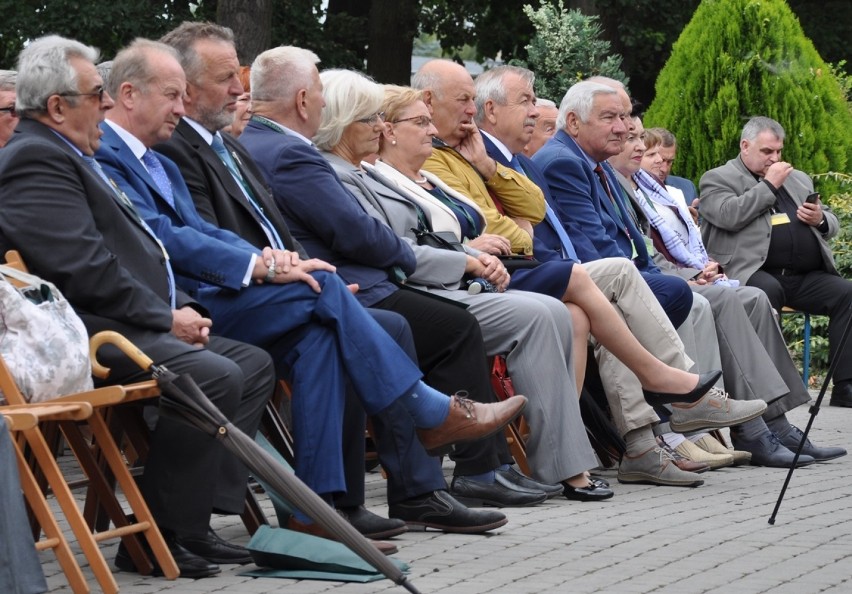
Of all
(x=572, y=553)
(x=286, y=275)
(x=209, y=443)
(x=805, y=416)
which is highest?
(x=286, y=275)

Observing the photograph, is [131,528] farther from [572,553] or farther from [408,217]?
[408,217]

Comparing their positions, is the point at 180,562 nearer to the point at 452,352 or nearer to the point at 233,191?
the point at 233,191

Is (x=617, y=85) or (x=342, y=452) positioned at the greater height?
(x=617, y=85)

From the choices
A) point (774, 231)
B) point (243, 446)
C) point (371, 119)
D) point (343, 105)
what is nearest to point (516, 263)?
point (371, 119)

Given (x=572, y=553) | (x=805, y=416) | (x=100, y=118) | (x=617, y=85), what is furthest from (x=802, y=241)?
(x=100, y=118)

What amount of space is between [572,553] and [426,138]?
2358mm

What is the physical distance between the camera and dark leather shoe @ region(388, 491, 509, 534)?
5930 mm

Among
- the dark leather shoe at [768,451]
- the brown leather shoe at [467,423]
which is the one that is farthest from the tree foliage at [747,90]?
the brown leather shoe at [467,423]

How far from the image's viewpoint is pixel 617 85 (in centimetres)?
909

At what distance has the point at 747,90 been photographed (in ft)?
43.8

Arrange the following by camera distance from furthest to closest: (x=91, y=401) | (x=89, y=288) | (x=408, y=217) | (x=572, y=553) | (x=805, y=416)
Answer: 1. (x=805, y=416)
2. (x=408, y=217)
3. (x=572, y=553)
4. (x=89, y=288)
5. (x=91, y=401)

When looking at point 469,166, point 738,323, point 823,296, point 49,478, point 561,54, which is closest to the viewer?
point 49,478

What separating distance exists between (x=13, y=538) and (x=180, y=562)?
0.84 meters

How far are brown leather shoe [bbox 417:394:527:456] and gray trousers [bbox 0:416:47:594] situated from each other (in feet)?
6.02
